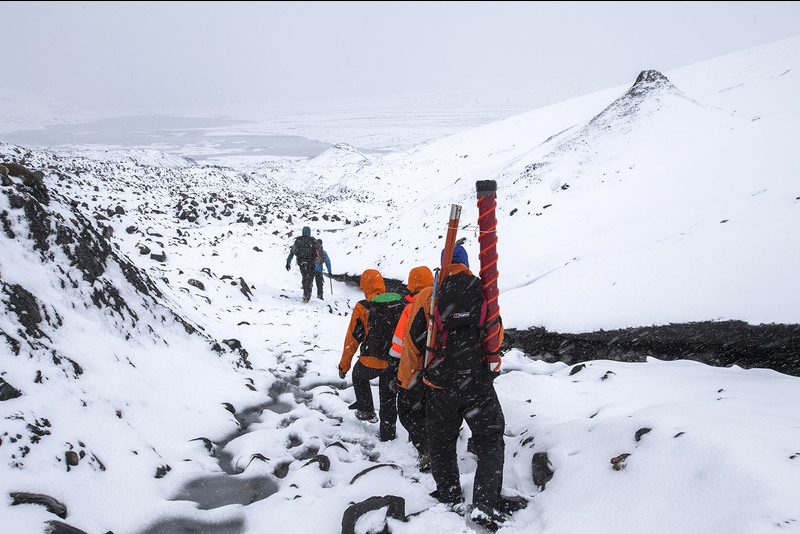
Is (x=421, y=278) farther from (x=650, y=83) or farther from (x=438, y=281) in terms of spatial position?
(x=650, y=83)

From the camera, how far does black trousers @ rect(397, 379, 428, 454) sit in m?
4.31

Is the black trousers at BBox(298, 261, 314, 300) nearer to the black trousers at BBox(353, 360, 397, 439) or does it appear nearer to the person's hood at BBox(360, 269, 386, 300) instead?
the black trousers at BBox(353, 360, 397, 439)

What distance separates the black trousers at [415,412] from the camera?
14.1 feet

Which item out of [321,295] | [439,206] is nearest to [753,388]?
[321,295]

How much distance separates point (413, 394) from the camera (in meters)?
4.36

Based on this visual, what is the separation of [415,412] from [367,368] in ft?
2.95

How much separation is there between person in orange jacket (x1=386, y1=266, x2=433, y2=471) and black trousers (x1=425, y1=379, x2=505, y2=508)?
0.53 m

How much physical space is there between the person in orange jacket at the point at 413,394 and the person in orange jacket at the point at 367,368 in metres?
0.14

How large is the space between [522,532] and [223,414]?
3.78m

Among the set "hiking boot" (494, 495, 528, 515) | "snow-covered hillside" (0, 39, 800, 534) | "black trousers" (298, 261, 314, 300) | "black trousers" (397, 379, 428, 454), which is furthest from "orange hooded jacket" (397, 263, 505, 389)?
"black trousers" (298, 261, 314, 300)

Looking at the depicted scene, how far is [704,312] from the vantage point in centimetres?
611

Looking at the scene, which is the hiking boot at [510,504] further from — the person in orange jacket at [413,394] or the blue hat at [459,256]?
the blue hat at [459,256]

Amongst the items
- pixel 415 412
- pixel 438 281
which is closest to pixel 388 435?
pixel 415 412

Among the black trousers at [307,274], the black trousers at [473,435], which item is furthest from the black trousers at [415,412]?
the black trousers at [307,274]
